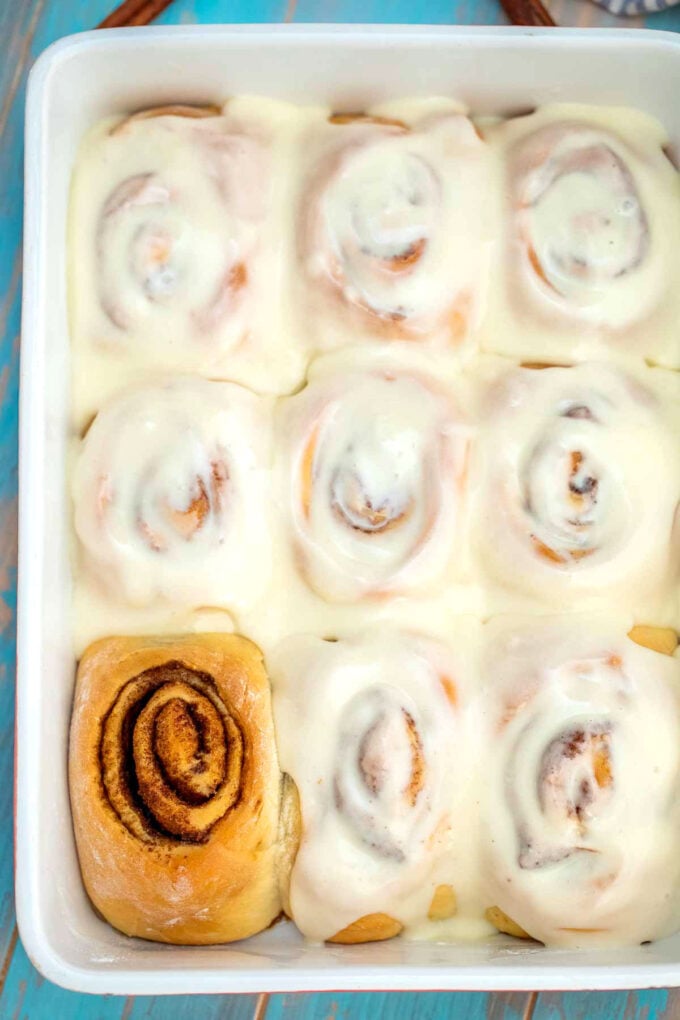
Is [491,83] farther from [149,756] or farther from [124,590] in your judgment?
[149,756]

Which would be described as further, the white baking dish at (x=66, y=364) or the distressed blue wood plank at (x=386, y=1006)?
the distressed blue wood plank at (x=386, y=1006)

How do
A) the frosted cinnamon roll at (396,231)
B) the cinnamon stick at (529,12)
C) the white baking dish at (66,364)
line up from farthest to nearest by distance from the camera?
the cinnamon stick at (529,12) < the frosted cinnamon roll at (396,231) < the white baking dish at (66,364)

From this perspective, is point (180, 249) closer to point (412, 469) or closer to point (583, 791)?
point (412, 469)

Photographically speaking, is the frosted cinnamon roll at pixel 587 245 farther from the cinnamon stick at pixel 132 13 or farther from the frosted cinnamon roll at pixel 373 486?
the cinnamon stick at pixel 132 13

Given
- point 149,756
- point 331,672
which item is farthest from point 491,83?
point 149,756

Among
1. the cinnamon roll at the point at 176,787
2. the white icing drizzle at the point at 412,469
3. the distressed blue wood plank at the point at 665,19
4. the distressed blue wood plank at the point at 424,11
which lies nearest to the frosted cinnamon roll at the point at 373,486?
the white icing drizzle at the point at 412,469

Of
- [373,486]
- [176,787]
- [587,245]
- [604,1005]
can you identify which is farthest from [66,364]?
[604,1005]
